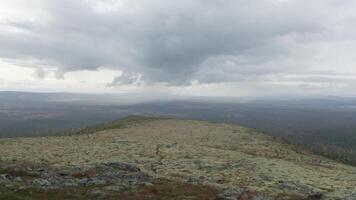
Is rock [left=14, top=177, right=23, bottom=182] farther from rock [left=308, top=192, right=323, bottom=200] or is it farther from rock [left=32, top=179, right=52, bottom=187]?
rock [left=308, top=192, right=323, bottom=200]

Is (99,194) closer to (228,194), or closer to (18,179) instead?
(18,179)

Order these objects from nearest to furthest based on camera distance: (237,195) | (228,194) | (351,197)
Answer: (237,195) → (228,194) → (351,197)

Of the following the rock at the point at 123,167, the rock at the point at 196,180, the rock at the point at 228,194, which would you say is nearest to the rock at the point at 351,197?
the rock at the point at 228,194

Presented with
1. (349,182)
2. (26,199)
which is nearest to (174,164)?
(349,182)

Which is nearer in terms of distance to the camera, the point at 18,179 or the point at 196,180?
the point at 18,179

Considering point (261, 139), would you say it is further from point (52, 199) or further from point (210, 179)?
point (52, 199)

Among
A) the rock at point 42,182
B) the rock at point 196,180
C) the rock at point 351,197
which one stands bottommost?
the rock at point 351,197

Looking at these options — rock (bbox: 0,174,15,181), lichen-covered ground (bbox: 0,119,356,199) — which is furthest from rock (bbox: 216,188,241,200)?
rock (bbox: 0,174,15,181)

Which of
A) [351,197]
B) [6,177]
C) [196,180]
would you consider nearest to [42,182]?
[6,177]

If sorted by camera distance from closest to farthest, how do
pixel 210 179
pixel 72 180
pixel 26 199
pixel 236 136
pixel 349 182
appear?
pixel 26 199
pixel 72 180
pixel 210 179
pixel 349 182
pixel 236 136

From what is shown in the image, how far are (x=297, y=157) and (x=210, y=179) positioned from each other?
121 ft

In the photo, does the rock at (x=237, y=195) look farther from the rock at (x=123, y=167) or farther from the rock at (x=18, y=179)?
the rock at (x=18, y=179)

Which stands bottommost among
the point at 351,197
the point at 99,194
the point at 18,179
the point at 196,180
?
the point at 351,197

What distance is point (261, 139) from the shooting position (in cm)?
10231
